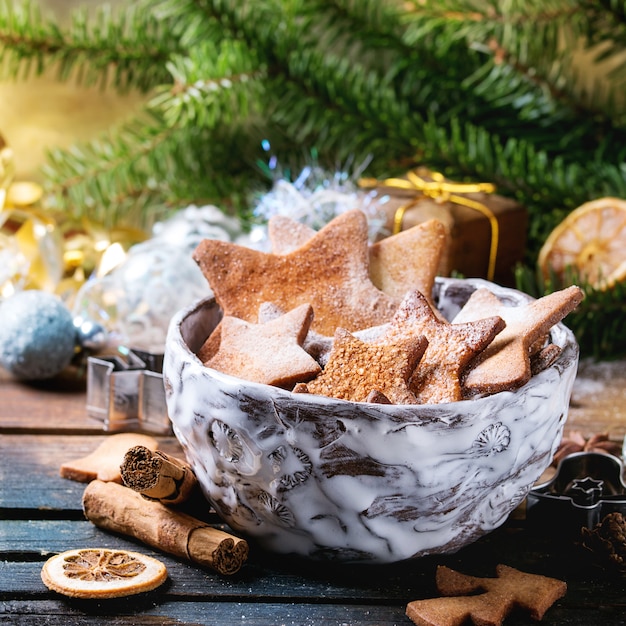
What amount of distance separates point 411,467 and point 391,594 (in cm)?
13

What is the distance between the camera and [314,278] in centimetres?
93

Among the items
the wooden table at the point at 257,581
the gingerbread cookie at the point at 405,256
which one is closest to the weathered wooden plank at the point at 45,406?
the wooden table at the point at 257,581

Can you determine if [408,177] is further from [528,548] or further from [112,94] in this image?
[528,548]

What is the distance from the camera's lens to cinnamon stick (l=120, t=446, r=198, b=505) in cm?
81

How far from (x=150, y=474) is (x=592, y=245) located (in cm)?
83

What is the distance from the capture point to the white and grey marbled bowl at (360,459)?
2.27 feet

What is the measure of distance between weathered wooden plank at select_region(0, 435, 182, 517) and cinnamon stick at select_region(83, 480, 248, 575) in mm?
59

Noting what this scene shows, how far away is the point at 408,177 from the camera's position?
1561 millimetres

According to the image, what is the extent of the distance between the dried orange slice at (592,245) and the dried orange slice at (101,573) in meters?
0.81

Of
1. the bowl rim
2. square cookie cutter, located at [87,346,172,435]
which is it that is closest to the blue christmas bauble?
square cookie cutter, located at [87,346,172,435]

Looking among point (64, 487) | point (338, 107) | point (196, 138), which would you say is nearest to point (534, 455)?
point (64, 487)

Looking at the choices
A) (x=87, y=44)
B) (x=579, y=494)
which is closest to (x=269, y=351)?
(x=579, y=494)

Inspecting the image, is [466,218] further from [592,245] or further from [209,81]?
[209,81]

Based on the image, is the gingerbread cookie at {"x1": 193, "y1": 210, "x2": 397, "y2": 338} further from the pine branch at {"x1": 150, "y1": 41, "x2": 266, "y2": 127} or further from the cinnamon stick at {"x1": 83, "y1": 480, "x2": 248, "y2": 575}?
the pine branch at {"x1": 150, "y1": 41, "x2": 266, "y2": 127}
